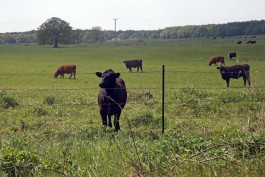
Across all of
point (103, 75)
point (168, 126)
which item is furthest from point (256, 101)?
point (103, 75)

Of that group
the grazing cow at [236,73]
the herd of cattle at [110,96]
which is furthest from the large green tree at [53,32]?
the herd of cattle at [110,96]

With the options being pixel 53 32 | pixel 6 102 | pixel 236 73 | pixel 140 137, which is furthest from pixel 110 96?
pixel 53 32

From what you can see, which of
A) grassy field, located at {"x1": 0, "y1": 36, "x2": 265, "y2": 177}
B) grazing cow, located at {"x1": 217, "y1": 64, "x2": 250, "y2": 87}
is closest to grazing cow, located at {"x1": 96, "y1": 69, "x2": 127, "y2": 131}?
grassy field, located at {"x1": 0, "y1": 36, "x2": 265, "y2": 177}

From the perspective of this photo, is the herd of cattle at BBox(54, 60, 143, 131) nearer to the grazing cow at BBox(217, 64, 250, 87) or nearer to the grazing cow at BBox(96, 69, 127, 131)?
the grazing cow at BBox(96, 69, 127, 131)

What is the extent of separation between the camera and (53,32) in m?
107

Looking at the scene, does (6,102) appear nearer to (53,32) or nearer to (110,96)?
(110,96)

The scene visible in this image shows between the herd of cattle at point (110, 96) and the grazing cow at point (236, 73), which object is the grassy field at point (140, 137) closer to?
the herd of cattle at point (110, 96)

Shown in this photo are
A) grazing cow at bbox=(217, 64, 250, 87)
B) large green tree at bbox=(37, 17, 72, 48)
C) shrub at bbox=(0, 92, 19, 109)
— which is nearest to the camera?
shrub at bbox=(0, 92, 19, 109)

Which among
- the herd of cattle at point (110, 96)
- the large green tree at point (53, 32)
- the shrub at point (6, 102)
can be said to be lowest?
the shrub at point (6, 102)

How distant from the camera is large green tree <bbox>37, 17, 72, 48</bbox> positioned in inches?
4195

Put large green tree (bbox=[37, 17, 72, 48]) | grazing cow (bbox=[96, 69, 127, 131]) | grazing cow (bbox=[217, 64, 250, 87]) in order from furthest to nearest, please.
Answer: large green tree (bbox=[37, 17, 72, 48])
grazing cow (bbox=[217, 64, 250, 87])
grazing cow (bbox=[96, 69, 127, 131])

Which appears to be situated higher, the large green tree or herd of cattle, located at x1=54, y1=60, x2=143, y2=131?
the large green tree

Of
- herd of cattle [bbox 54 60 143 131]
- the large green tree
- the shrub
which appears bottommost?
the shrub

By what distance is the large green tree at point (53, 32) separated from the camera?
350 feet
